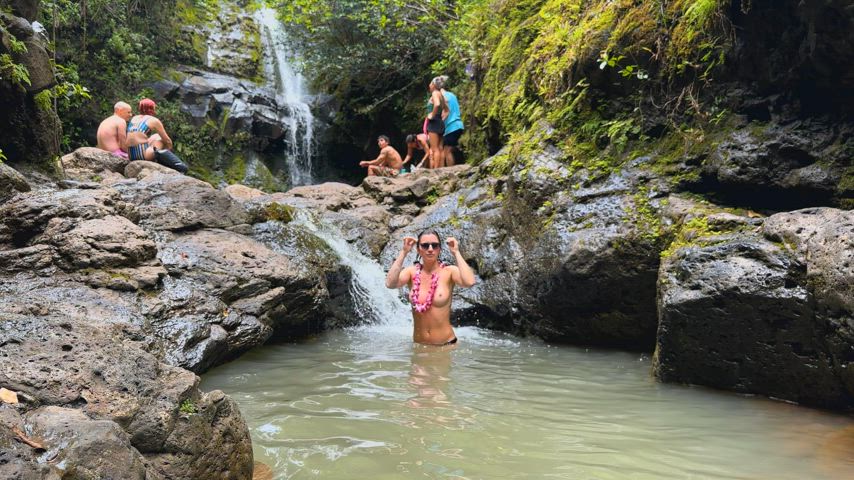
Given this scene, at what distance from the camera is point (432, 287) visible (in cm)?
641

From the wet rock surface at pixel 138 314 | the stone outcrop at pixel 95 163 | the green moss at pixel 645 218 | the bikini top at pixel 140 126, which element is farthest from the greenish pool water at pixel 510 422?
the bikini top at pixel 140 126

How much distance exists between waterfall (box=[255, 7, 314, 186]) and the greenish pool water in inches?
494

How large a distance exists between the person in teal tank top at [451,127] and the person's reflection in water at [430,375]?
22.4ft

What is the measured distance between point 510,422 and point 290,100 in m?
16.7

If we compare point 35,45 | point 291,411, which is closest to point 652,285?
point 291,411

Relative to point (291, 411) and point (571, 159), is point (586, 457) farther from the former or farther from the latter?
point (571, 159)

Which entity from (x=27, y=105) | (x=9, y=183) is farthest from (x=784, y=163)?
(x=27, y=105)

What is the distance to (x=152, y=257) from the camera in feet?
17.6

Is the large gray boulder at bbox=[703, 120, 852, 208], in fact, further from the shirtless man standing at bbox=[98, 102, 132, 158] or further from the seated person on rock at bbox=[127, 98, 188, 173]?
the shirtless man standing at bbox=[98, 102, 132, 158]

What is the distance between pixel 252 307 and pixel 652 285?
3894 millimetres

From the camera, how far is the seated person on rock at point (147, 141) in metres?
10.3

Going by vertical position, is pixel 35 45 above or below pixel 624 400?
above

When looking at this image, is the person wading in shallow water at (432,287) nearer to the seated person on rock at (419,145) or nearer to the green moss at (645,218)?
the green moss at (645,218)

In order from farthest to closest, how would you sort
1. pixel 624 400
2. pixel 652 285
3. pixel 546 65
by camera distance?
pixel 546 65
pixel 652 285
pixel 624 400
